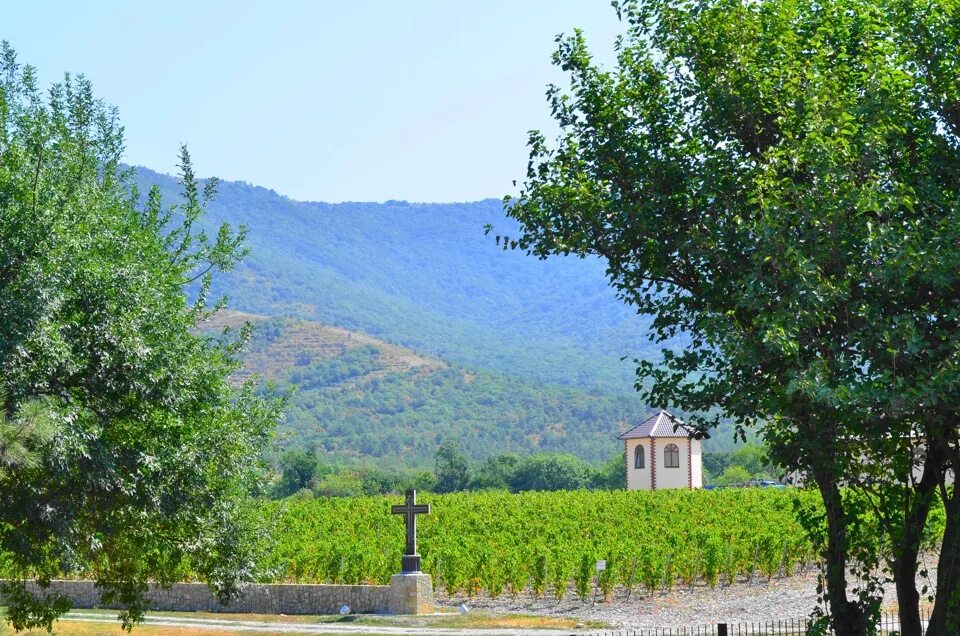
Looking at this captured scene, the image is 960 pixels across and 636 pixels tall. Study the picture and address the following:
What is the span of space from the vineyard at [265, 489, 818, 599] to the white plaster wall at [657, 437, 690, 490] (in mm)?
37653

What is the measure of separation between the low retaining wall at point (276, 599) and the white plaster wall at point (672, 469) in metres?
61.7

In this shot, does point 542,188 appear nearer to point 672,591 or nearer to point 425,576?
point 425,576

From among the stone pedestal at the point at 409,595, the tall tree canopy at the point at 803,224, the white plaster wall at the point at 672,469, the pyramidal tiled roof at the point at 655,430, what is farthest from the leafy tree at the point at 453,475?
the tall tree canopy at the point at 803,224

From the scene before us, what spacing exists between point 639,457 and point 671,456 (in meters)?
2.72

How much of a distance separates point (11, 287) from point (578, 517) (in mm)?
36058

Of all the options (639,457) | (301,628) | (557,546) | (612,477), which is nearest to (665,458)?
(639,457)

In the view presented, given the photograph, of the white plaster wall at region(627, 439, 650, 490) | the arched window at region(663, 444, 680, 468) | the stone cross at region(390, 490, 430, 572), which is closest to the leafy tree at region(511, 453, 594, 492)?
the white plaster wall at region(627, 439, 650, 490)

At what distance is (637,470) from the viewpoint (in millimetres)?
90500

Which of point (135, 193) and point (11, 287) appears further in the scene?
point (135, 193)

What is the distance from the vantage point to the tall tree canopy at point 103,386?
13539 mm

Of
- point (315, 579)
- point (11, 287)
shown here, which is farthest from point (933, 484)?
point (315, 579)

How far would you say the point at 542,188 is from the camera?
16.2 m

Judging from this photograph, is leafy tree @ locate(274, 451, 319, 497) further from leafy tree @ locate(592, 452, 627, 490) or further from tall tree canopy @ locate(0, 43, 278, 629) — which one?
tall tree canopy @ locate(0, 43, 278, 629)

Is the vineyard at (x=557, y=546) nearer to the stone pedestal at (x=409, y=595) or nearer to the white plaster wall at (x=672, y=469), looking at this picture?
the stone pedestal at (x=409, y=595)
